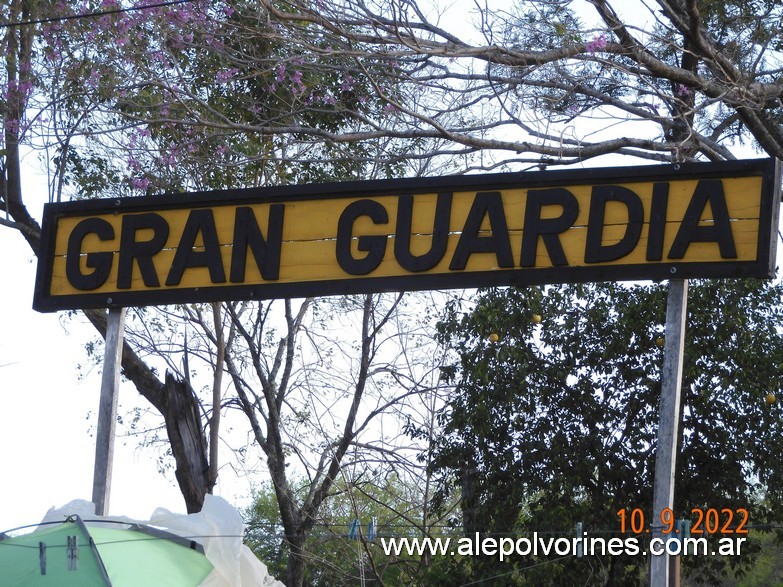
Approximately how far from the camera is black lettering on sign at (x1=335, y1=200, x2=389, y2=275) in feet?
17.3

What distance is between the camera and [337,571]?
11398 mm

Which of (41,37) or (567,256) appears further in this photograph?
(41,37)

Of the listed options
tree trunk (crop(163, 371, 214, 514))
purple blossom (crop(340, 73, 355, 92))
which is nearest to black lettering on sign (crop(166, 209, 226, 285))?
tree trunk (crop(163, 371, 214, 514))

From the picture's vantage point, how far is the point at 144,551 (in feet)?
16.4

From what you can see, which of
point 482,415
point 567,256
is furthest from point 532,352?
point 567,256

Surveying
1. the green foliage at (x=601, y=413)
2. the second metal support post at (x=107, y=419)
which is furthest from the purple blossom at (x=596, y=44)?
the second metal support post at (x=107, y=419)

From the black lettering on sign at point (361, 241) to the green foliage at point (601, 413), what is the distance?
4.75m

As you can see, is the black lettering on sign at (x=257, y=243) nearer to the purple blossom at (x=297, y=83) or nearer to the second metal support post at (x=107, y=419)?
the second metal support post at (x=107, y=419)

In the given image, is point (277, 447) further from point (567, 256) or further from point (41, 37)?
point (567, 256)

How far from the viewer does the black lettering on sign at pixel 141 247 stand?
5.64 meters

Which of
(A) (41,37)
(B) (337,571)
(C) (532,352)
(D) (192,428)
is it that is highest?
(A) (41,37)

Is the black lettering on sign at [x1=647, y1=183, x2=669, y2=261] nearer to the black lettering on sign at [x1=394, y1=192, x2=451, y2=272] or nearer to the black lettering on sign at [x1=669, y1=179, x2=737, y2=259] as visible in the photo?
the black lettering on sign at [x1=669, y1=179, x2=737, y2=259]

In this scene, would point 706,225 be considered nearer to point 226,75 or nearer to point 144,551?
point 144,551

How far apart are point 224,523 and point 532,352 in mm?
5327
